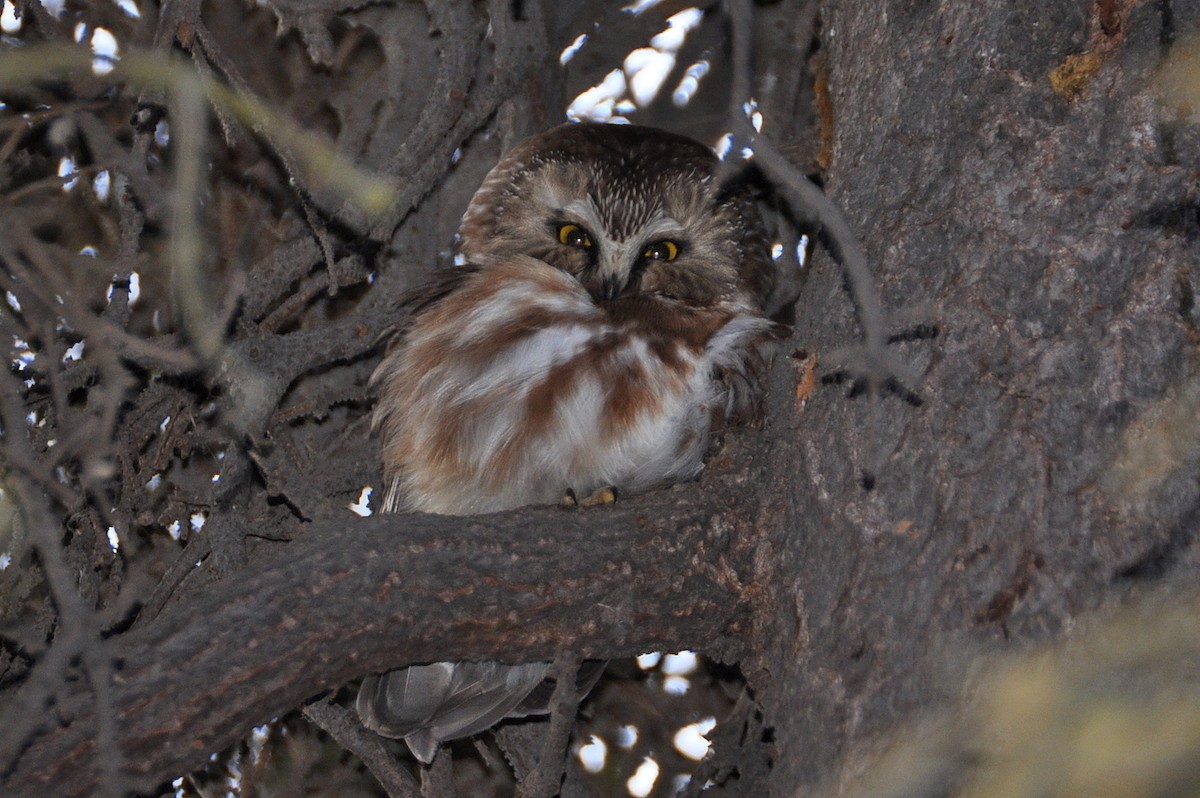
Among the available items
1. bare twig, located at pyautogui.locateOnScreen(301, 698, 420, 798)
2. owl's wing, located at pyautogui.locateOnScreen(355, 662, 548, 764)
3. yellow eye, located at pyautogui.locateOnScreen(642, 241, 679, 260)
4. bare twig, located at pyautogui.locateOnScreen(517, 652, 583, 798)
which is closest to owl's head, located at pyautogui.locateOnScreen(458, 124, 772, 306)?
yellow eye, located at pyautogui.locateOnScreen(642, 241, 679, 260)

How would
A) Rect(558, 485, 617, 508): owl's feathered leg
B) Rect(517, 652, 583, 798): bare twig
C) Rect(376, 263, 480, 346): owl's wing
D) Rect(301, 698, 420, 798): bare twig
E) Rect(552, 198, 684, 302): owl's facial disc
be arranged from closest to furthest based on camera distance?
1. Rect(517, 652, 583, 798): bare twig
2. Rect(558, 485, 617, 508): owl's feathered leg
3. Rect(301, 698, 420, 798): bare twig
4. Rect(376, 263, 480, 346): owl's wing
5. Rect(552, 198, 684, 302): owl's facial disc

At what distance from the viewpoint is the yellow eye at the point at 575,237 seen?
11.0 feet

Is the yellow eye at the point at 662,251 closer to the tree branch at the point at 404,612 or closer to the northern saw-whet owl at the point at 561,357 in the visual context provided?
the northern saw-whet owl at the point at 561,357

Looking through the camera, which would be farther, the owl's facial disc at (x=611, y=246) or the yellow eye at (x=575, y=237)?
the yellow eye at (x=575, y=237)

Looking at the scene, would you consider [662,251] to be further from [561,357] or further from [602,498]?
[602,498]

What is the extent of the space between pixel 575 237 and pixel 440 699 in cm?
127

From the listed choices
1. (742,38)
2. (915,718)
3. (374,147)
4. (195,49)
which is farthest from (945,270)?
(374,147)

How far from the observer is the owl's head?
3.31m

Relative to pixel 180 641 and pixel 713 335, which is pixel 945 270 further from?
pixel 180 641

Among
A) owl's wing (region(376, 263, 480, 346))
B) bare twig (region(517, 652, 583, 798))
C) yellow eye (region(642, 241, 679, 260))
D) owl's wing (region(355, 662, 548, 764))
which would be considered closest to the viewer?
bare twig (region(517, 652, 583, 798))

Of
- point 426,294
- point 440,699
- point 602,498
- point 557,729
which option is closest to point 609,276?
point 426,294

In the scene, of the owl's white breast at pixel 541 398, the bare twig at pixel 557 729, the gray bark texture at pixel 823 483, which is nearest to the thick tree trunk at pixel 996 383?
the gray bark texture at pixel 823 483

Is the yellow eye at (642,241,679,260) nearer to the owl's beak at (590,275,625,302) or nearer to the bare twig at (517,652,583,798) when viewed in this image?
the owl's beak at (590,275,625,302)

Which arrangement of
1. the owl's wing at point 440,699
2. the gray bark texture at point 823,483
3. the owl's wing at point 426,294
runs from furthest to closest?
the owl's wing at point 426,294 → the owl's wing at point 440,699 → the gray bark texture at point 823,483
